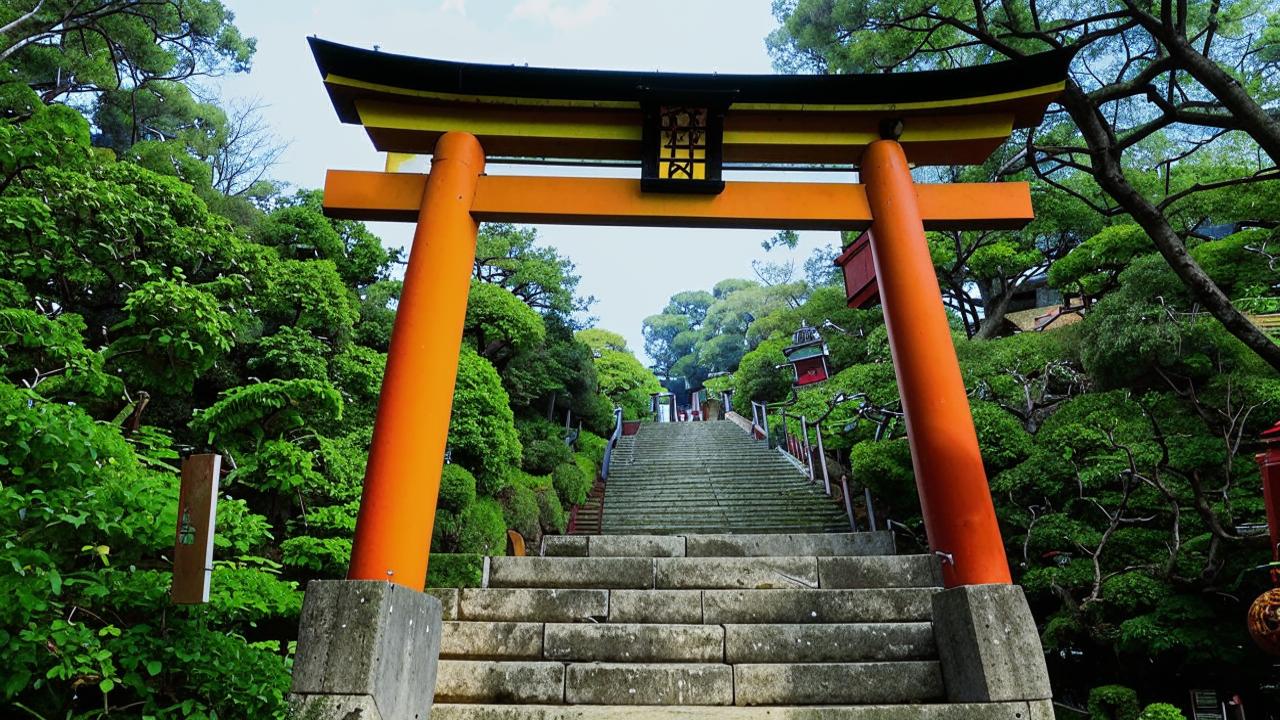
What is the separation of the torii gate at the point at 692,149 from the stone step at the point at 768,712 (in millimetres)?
1744

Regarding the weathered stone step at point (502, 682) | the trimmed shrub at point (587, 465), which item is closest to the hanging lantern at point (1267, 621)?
the weathered stone step at point (502, 682)

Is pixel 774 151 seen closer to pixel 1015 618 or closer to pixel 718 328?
pixel 1015 618

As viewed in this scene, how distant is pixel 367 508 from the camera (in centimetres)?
427

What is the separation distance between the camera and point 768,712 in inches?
150

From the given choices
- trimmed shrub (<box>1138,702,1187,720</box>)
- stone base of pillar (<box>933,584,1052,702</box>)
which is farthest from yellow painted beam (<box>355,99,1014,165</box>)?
trimmed shrub (<box>1138,702,1187,720</box>)

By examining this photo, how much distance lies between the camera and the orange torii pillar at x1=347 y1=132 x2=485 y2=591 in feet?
13.9

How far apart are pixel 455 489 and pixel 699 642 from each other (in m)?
5.67

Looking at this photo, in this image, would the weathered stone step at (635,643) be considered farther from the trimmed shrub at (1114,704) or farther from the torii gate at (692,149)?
the trimmed shrub at (1114,704)

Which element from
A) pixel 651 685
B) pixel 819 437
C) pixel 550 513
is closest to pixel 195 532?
pixel 651 685

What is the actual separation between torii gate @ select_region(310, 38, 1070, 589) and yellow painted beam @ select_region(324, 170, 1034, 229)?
0.04ft

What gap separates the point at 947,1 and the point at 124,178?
10785 mm

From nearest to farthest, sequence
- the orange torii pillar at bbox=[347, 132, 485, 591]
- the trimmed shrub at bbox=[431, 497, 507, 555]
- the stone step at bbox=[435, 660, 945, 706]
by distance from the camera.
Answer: the stone step at bbox=[435, 660, 945, 706]
the orange torii pillar at bbox=[347, 132, 485, 591]
the trimmed shrub at bbox=[431, 497, 507, 555]

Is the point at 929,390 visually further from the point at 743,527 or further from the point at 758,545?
the point at 743,527

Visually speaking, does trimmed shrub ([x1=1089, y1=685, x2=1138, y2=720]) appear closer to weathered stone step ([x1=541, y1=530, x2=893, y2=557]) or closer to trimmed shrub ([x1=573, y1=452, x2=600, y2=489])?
weathered stone step ([x1=541, y1=530, x2=893, y2=557])
